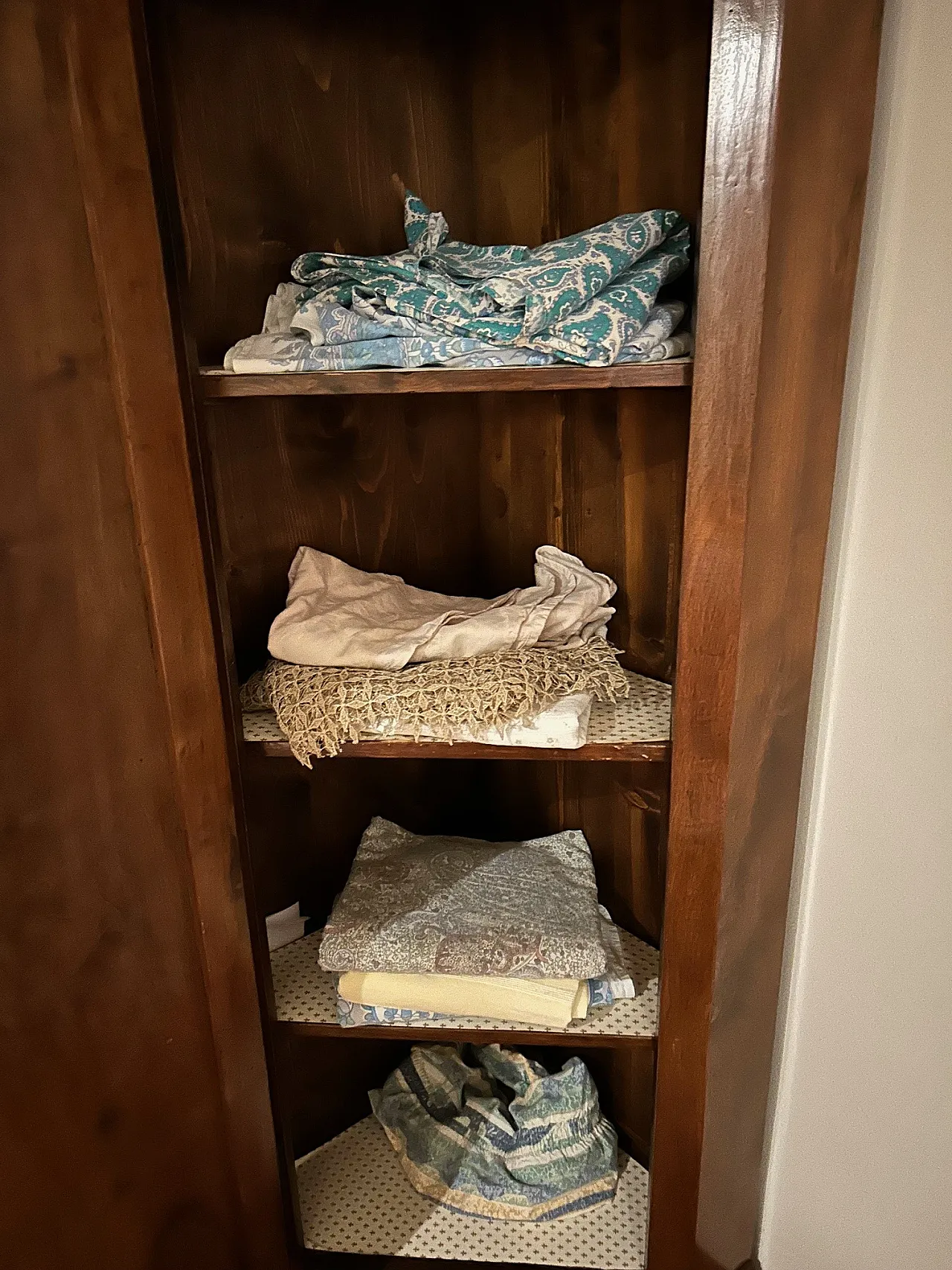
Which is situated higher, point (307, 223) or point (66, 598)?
point (307, 223)

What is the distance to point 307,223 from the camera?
1128mm

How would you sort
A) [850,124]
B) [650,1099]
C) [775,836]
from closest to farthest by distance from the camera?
[850,124], [775,836], [650,1099]

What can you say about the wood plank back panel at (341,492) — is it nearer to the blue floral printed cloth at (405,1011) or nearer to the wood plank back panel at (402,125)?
the wood plank back panel at (402,125)

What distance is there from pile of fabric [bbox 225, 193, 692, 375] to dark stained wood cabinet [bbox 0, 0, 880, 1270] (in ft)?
0.14

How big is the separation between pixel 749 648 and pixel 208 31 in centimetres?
88

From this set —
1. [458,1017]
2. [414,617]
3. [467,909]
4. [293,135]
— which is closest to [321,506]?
[414,617]

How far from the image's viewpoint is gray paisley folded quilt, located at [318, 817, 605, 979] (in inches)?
43.9

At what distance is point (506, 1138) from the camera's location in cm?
Result: 133

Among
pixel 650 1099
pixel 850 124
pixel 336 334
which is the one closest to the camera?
pixel 850 124

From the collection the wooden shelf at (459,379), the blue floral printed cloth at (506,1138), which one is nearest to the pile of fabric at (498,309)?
the wooden shelf at (459,379)

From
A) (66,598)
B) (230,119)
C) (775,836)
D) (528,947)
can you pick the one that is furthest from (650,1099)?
(230,119)

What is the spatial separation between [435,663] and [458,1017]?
462 millimetres

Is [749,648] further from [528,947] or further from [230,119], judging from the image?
[230,119]

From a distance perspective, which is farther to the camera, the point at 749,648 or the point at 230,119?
the point at 230,119
